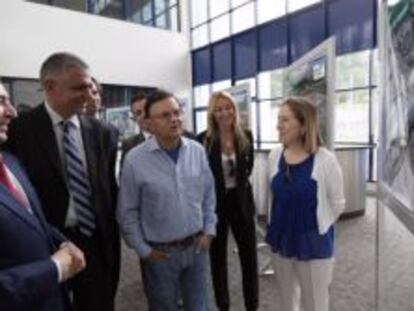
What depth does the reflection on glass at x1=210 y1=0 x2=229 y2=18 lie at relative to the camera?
1048 centimetres

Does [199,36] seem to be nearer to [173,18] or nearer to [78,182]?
[173,18]

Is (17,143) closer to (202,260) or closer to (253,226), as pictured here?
(202,260)

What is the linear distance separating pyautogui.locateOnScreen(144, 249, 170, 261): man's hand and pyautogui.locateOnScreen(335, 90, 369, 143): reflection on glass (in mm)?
6008

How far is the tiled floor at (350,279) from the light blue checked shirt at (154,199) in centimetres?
130

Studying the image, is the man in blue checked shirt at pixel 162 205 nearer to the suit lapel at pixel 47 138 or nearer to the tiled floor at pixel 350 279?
the suit lapel at pixel 47 138

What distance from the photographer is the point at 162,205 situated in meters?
1.87

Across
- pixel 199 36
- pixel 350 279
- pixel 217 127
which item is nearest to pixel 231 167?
pixel 217 127

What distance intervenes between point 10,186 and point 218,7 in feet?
33.8

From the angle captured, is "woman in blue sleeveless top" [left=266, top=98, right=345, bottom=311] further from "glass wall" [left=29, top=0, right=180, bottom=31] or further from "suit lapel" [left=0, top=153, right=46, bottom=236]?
"glass wall" [left=29, top=0, right=180, bottom=31]

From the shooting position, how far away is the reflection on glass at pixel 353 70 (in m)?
7.19

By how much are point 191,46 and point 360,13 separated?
18.7 feet

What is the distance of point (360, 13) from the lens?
6.95 metres

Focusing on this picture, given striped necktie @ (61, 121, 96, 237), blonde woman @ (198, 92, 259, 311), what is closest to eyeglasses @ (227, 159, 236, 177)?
blonde woman @ (198, 92, 259, 311)

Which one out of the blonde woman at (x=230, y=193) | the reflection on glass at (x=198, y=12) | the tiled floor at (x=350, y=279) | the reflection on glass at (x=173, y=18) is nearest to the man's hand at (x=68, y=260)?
the blonde woman at (x=230, y=193)
